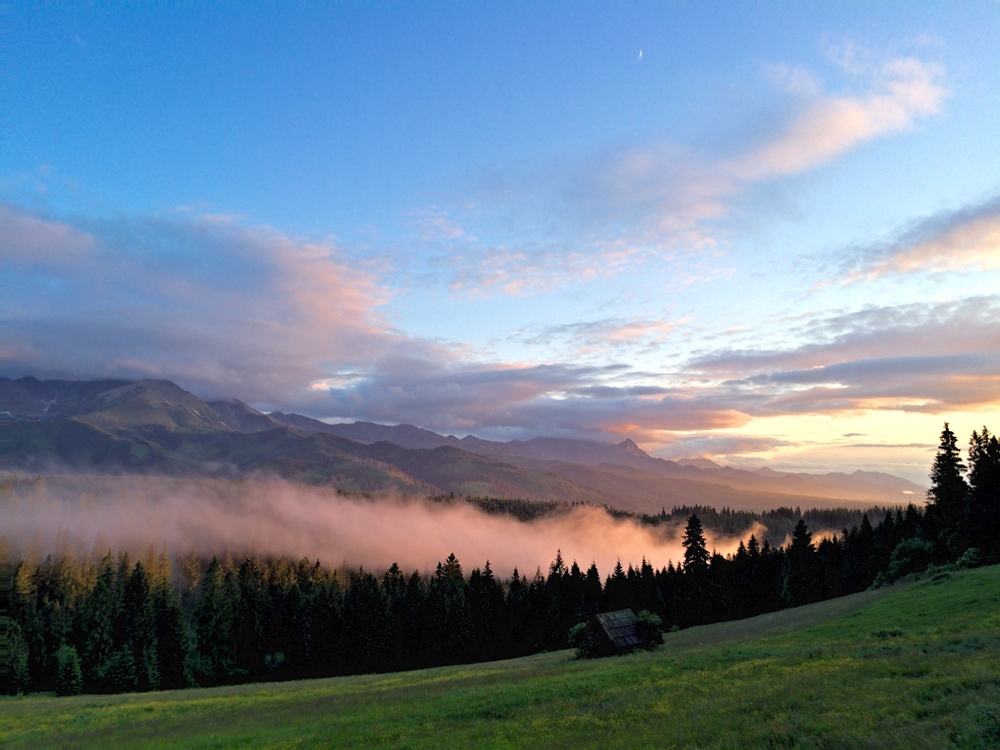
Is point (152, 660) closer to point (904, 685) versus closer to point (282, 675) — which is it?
point (282, 675)

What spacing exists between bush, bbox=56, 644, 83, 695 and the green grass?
5948cm

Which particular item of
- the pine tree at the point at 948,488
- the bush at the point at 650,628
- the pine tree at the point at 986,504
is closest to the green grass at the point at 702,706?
the bush at the point at 650,628

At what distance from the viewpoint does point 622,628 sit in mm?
59062

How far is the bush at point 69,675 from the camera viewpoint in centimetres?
9006

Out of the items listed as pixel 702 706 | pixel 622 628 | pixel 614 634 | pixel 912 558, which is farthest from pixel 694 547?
pixel 702 706

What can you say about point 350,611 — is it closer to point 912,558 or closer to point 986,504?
point 912,558

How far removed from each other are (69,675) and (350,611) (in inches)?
1880

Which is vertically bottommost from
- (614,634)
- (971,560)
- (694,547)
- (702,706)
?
(694,547)

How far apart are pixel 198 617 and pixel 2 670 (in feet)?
104

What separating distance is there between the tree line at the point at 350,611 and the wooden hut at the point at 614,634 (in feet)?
153

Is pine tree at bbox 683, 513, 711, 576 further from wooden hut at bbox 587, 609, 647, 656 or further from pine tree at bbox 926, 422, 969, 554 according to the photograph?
wooden hut at bbox 587, 609, 647, 656

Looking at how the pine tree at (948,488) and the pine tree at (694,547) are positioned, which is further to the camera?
the pine tree at (694,547)

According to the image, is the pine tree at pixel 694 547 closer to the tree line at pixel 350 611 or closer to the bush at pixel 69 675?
the tree line at pixel 350 611

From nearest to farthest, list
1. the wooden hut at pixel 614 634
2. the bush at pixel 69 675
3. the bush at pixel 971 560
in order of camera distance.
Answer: the wooden hut at pixel 614 634, the bush at pixel 971 560, the bush at pixel 69 675
